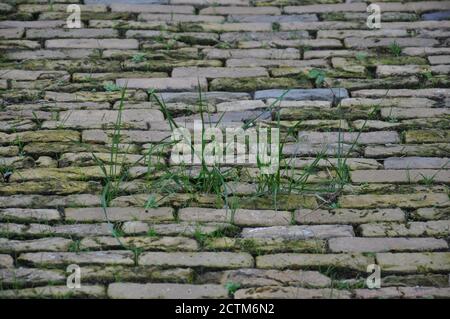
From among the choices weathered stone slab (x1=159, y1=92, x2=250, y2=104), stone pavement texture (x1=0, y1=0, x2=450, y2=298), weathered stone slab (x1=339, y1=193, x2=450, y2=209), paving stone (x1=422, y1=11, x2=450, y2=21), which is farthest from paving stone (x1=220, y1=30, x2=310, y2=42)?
weathered stone slab (x1=339, y1=193, x2=450, y2=209)

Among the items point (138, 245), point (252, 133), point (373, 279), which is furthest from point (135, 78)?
point (373, 279)

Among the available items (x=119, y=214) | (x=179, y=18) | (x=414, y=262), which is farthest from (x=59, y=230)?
(x=179, y=18)

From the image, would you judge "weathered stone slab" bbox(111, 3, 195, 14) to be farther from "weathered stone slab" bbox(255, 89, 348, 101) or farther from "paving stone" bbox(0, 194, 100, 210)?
"paving stone" bbox(0, 194, 100, 210)

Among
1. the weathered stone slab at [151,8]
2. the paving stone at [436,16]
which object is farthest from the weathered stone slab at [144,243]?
the paving stone at [436,16]

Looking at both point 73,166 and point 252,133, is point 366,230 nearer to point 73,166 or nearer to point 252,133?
point 252,133

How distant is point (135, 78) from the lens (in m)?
4.60

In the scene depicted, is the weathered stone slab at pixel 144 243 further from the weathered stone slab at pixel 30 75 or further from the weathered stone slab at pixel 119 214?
the weathered stone slab at pixel 30 75

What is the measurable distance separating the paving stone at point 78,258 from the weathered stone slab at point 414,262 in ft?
3.10

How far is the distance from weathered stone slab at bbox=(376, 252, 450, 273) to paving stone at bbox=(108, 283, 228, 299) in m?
0.62

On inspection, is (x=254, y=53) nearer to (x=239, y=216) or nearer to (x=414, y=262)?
(x=239, y=216)

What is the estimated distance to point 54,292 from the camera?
3.11 m

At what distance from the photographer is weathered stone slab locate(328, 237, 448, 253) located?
340 cm

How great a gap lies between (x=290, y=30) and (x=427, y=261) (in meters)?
2.13
